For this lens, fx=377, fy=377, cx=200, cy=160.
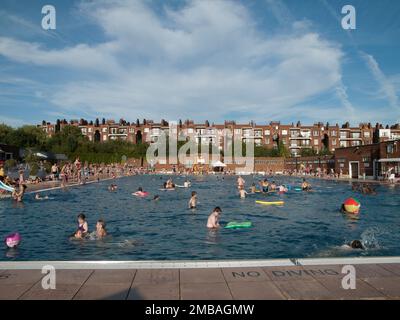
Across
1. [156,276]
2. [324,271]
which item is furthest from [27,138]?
[324,271]

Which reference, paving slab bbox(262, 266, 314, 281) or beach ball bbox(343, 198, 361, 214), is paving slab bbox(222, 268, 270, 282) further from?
beach ball bbox(343, 198, 361, 214)

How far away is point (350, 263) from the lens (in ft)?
20.7

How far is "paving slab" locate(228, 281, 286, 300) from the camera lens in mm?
4879

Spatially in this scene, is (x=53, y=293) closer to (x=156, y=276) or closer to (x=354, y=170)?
(x=156, y=276)

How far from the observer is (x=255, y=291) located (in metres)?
5.07

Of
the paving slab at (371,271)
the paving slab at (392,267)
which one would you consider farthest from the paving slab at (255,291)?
the paving slab at (392,267)

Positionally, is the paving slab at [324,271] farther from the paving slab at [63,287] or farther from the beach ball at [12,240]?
the beach ball at [12,240]

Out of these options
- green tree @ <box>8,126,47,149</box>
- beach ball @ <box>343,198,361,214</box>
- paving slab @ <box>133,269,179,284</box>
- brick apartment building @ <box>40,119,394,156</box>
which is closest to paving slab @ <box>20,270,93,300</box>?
paving slab @ <box>133,269,179,284</box>

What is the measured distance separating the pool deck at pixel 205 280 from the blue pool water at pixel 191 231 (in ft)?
10.1

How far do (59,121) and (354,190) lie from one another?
87013 mm

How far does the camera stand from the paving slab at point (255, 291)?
16.0ft

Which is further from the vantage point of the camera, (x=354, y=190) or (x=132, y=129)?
(x=132, y=129)
